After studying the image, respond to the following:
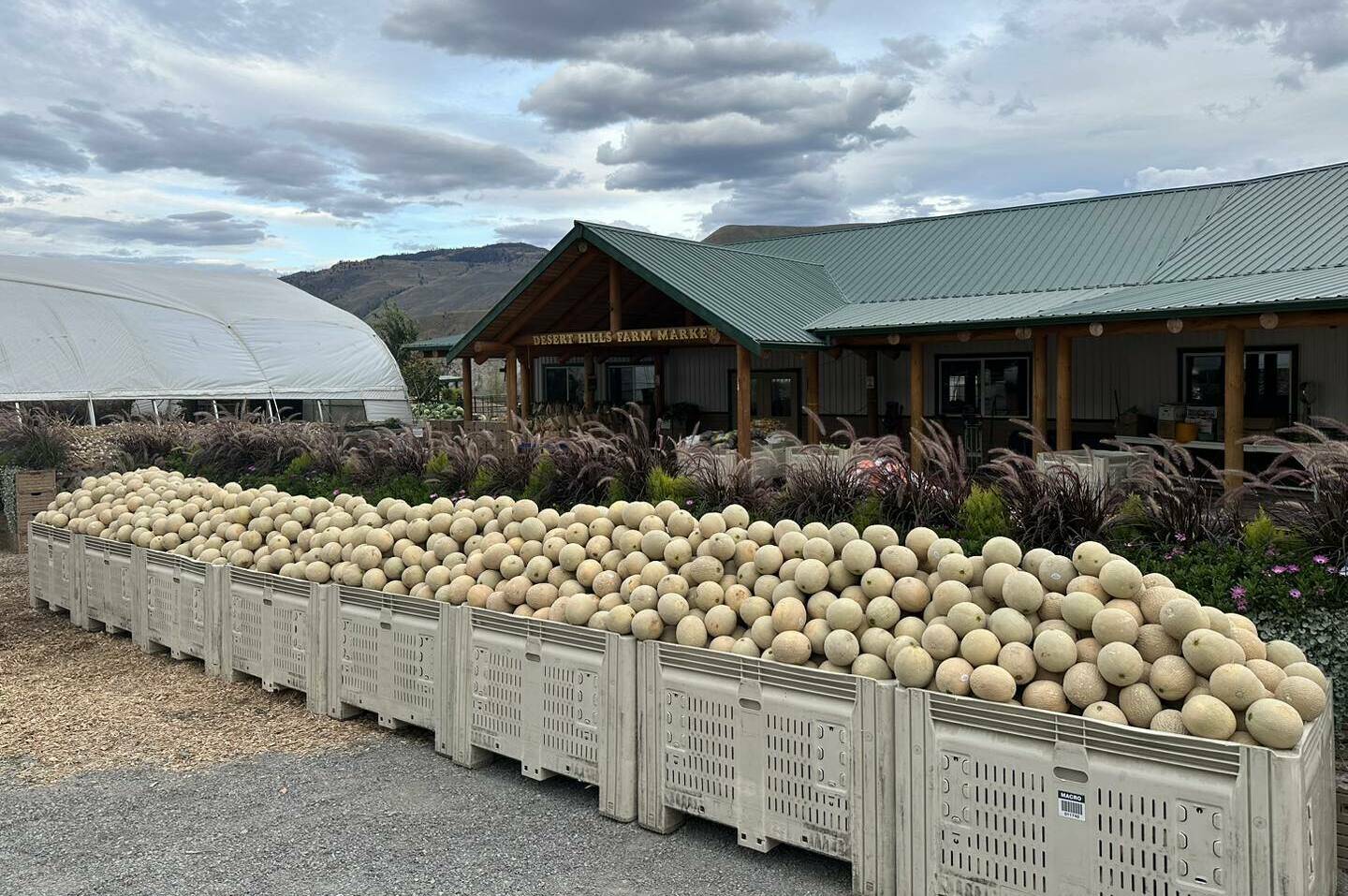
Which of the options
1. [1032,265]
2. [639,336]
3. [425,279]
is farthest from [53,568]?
[425,279]

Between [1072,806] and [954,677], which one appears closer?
[1072,806]

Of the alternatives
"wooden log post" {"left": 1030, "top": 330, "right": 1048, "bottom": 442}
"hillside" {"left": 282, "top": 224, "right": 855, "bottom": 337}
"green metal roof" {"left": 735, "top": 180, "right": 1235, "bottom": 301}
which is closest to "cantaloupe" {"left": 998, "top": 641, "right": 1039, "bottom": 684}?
"wooden log post" {"left": 1030, "top": 330, "right": 1048, "bottom": 442}

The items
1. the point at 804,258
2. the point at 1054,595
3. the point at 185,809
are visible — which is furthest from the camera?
the point at 804,258

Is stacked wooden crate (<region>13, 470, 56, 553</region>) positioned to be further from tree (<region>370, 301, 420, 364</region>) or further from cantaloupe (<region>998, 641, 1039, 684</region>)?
tree (<region>370, 301, 420, 364</region>)

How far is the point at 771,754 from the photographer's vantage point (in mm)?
4645

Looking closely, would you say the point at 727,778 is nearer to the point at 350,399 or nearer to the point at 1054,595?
the point at 1054,595

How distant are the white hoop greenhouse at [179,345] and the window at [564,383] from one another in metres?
7.79

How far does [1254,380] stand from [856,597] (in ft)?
41.6

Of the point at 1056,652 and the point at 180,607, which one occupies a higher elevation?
the point at 1056,652

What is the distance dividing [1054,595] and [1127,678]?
22.9 inches

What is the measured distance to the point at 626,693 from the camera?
5.15 metres

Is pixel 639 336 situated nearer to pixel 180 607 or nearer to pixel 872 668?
pixel 180 607

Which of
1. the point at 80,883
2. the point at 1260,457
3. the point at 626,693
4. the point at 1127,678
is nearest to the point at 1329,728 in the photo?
the point at 1127,678

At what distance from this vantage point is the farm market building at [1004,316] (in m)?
12.9
